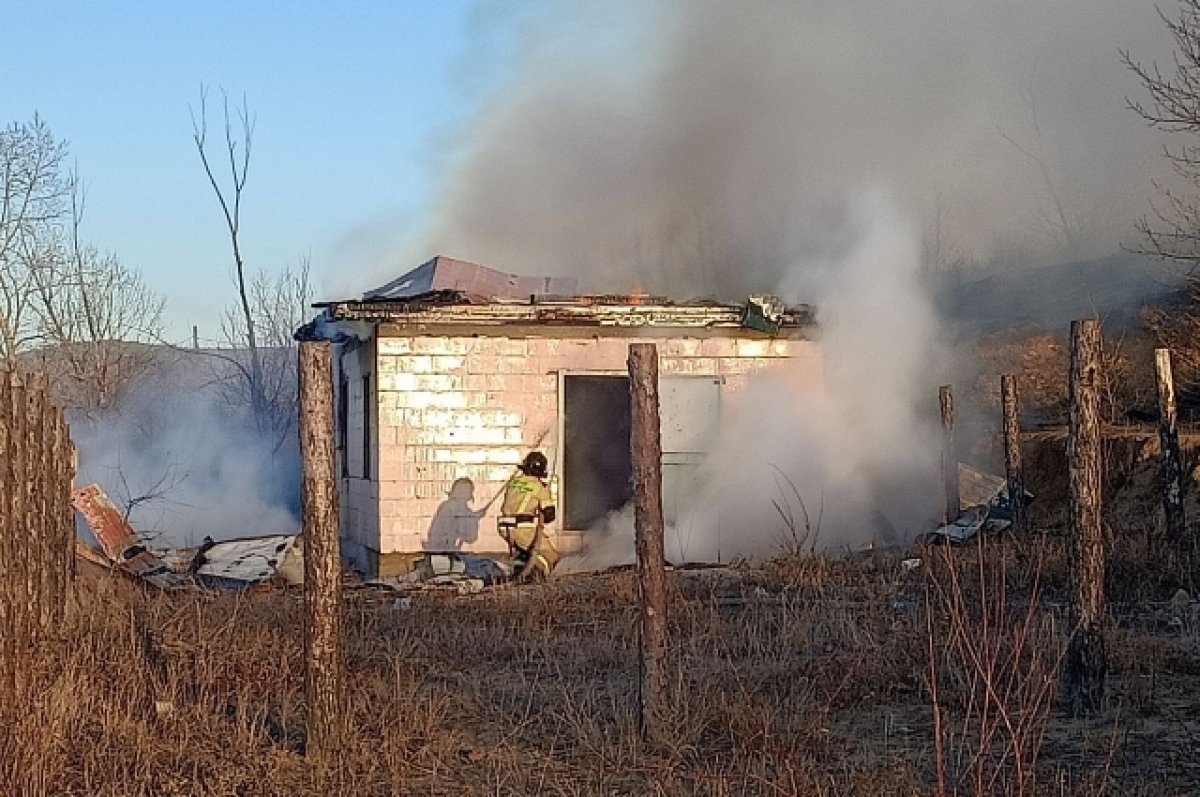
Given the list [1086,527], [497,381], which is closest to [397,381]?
[497,381]

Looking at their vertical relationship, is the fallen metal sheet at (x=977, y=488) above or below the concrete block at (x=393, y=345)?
below

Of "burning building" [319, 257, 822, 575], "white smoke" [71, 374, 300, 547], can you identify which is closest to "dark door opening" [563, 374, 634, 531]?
"burning building" [319, 257, 822, 575]

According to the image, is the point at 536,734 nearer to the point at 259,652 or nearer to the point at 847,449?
the point at 259,652

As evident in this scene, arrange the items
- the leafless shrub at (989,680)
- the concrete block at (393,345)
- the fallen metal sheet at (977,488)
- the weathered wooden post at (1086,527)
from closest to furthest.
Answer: the leafless shrub at (989,680), the weathered wooden post at (1086,527), the concrete block at (393,345), the fallen metal sheet at (977,488)

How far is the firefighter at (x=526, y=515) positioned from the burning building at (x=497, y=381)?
2.30ft

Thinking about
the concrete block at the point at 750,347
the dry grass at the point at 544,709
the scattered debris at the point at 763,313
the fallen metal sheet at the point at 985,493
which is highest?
the scattered debris at the point at 763,313

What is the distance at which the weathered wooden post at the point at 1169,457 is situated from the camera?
12539 mm

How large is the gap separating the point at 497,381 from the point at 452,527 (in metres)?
1.82

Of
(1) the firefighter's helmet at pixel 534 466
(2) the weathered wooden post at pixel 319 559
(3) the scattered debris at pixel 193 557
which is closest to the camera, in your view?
(2) the weathered wooden post at pixel 319 559

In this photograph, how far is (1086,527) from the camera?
24.8 feet

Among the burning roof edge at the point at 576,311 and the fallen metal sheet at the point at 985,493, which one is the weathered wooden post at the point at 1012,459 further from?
the burning roof edge at the point at 576,311

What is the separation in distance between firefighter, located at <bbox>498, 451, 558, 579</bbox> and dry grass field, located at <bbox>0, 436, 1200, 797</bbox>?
331cm

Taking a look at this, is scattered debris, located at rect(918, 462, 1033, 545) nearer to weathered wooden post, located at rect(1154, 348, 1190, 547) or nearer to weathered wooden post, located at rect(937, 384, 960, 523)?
weathered wooden post, located at rect(937, 384, 960, 523)

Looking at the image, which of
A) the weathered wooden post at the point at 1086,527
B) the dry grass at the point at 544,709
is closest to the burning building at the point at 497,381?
the dry grass at the point at 544,709
